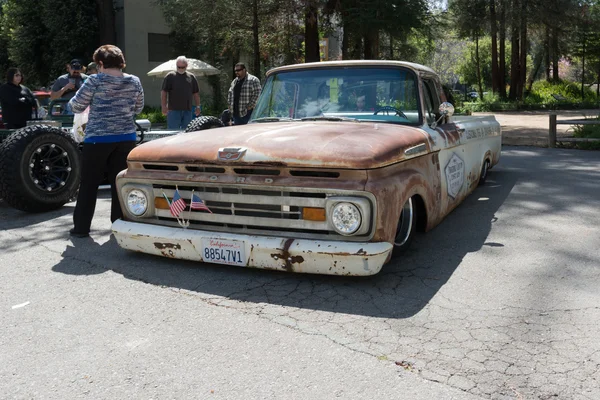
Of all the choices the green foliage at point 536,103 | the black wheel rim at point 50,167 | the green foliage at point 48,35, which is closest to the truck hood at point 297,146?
the black wheel rim at point 50,167

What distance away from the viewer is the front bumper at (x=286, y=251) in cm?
423

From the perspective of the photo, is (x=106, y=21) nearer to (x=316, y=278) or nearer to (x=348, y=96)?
(x=348, y=96)

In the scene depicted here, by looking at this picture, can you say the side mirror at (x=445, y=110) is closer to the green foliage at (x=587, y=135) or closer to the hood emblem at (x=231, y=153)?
the hood emblem at (x=231, y=153)

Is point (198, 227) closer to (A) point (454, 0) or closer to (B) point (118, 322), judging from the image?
(B) point (118, 322)

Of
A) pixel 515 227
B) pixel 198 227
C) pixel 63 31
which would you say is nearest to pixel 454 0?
pixel 63 31

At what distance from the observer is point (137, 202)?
5.09 metres

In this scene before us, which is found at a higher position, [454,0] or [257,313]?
[454,0]

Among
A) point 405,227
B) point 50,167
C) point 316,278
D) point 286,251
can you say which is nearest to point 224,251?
point 286,251

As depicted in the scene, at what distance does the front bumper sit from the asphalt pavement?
163 millimetres

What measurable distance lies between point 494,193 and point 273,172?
4485 mm

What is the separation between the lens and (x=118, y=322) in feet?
12.8

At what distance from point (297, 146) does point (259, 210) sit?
54 centimetres

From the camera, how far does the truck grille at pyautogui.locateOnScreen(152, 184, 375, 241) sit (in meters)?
4.38

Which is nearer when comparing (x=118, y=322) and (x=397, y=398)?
(x=397, y=398)
